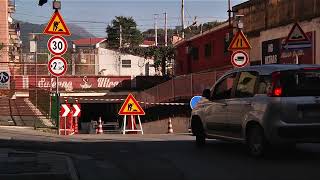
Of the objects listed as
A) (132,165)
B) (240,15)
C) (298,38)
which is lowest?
(132,165)

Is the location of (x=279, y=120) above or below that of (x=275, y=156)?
above

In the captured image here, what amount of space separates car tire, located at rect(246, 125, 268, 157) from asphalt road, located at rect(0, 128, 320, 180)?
15 cm

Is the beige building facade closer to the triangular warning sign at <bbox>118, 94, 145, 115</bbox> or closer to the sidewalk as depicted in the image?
the triangular warning sign at <bbox>118, 94, 145, 115</bbox>

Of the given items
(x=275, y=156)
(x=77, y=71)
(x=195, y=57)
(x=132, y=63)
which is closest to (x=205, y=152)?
(x=275, y=156)

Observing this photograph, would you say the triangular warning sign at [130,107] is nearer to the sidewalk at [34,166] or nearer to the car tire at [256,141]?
the sidewalk at [34,166]

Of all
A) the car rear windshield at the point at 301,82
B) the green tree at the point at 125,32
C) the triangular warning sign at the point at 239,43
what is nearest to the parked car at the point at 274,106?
the car rear windshield at the point at 301,82

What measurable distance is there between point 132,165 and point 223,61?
3198 cm

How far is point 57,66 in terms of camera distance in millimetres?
18781

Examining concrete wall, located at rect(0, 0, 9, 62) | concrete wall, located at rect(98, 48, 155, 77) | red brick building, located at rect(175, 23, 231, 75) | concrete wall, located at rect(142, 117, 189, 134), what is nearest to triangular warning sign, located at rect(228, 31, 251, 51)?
concrete wall, located at rect(142, 117, 189, 134)

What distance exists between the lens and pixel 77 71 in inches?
2581

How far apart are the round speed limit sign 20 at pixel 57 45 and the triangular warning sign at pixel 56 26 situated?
0.89ft

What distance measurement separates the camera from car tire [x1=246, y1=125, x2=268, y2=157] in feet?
35.1

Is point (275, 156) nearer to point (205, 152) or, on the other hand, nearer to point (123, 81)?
point (205, 152)

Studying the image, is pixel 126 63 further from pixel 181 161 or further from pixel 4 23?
pixel 181 161
